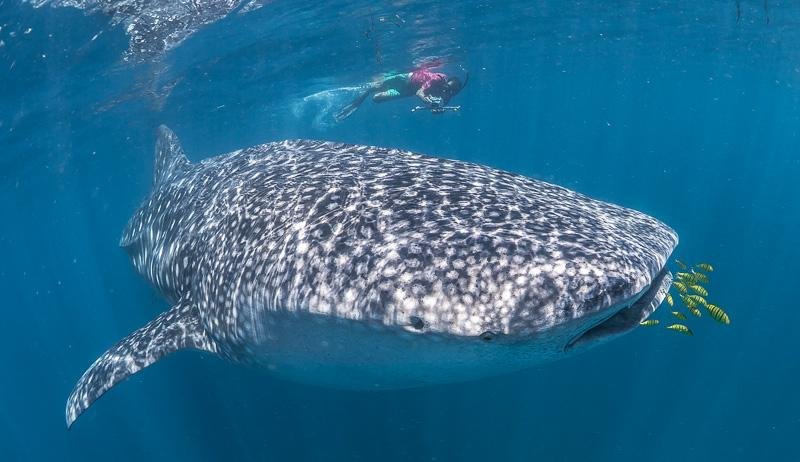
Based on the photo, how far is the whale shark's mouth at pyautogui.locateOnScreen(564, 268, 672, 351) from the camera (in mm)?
3643

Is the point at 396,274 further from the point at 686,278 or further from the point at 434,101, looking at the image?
the point at 434,101

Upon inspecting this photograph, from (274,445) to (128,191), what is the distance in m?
56.9

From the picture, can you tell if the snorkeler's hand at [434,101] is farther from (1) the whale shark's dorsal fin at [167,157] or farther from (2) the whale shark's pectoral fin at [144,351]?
(2) the whale shark's pectoral fin at [144,351]

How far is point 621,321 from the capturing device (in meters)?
3.76

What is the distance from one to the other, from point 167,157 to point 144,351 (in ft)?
19.0

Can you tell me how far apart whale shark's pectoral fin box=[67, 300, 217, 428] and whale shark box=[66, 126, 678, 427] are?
2 cm

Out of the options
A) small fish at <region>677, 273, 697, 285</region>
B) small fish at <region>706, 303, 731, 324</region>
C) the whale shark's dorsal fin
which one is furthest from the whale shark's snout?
the whale shark's dorsal fin

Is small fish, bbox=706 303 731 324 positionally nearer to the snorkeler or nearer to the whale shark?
the whale shark

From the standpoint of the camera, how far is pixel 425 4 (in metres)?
20.0

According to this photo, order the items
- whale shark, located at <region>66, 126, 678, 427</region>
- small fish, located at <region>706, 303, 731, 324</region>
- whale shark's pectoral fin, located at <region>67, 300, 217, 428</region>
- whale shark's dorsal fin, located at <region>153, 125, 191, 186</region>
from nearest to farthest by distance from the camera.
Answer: whale shark, located at <region>66, 126, 678, 427</region> → small fish, located at <region>706, 303, 731, 324</region> → whale shark's pectoral fin, located at <region>67, 300, 217, 428</region> → whale shark's dorsal fin, located at <region>153, 125, 191, 186</region>

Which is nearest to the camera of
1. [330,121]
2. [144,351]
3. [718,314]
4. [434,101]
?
[718,314]

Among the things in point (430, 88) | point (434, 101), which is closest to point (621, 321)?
point (434, 101)

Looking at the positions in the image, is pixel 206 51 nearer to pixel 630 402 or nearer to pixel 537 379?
pixel 537 379

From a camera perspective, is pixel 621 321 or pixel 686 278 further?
pixel 686 278
